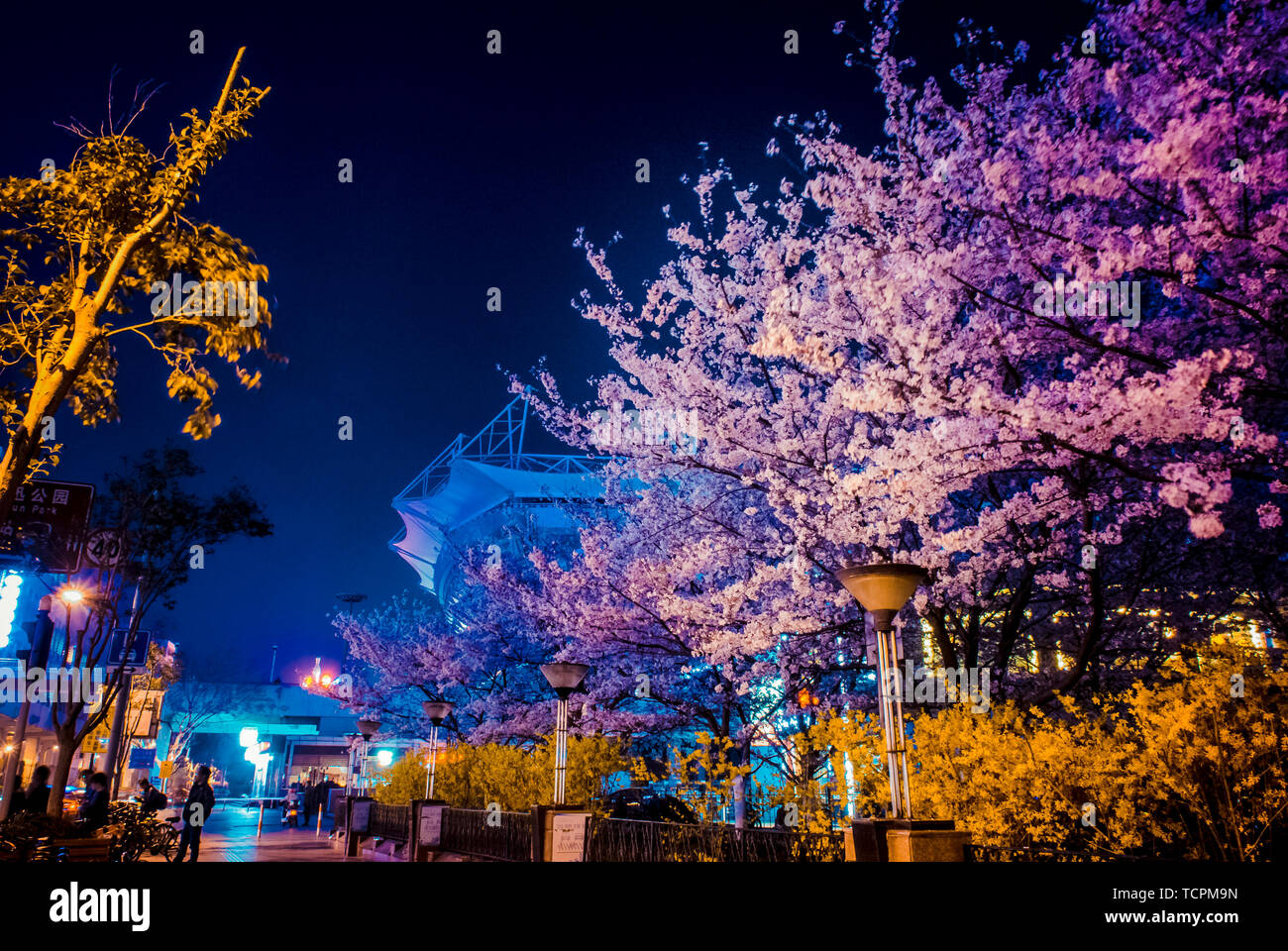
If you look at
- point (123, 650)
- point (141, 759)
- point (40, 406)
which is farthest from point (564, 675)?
point (141, 759)

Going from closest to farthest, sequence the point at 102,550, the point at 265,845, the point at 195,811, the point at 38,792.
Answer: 1. the point at 38,792
2. the point at 195,811
3. the point at 102,550
4. the point at 265,845

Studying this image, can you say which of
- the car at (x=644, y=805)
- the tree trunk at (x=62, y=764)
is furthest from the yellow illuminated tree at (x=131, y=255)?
the car at (x=644, y=805)

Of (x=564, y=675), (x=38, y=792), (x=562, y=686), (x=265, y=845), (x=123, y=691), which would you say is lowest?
(x=265, y=845)

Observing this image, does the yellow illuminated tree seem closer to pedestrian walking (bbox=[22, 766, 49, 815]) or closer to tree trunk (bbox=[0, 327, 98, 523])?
tree trunk (bbox=[0, 327, 98, 523])

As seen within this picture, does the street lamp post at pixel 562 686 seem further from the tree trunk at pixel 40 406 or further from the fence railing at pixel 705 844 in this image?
the tree trunk at pixel 40 406

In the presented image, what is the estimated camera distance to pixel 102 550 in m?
16.6

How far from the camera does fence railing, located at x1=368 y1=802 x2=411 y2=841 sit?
19.0 metres

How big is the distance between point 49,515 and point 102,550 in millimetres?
7430

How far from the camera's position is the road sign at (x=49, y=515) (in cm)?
1020

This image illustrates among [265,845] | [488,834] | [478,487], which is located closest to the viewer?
[488,834]

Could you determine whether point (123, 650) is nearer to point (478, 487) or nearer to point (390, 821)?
point (390, 821)

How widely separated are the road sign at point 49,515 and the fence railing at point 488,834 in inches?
296

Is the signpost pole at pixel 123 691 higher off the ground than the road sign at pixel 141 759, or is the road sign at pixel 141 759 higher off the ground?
the signpost pole at pixel 123 691

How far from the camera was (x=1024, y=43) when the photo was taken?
10.9 m
